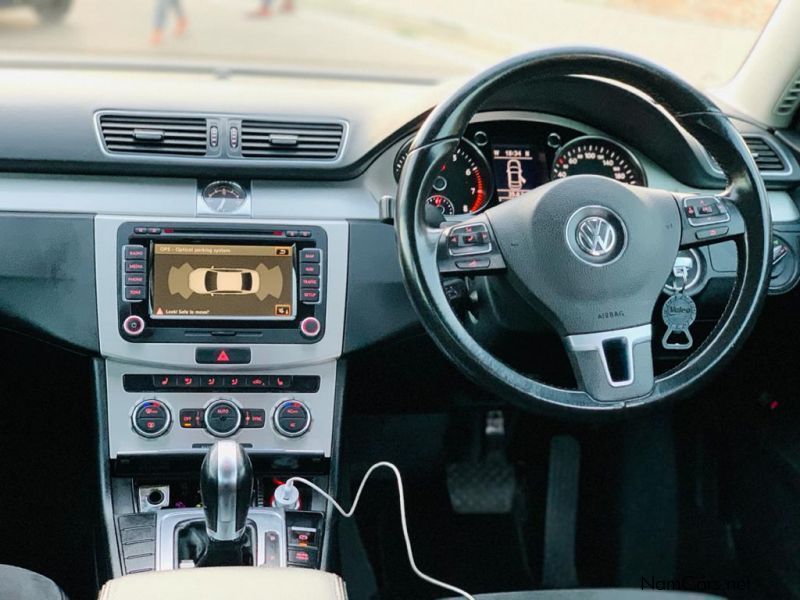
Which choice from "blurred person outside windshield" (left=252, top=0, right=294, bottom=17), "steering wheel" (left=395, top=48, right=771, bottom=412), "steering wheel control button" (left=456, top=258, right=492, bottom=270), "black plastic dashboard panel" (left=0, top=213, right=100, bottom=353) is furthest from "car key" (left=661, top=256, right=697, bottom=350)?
"blurred person outside windshield" (left=252, top=0, right=294, bottom=17)

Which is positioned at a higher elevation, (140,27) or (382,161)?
(140,27)

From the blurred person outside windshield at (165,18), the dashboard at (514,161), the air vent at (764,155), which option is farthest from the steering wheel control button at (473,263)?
the blurred person outside windshield at (165,18)

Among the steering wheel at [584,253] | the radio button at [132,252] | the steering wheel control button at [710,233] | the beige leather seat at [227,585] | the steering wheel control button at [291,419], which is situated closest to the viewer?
the beige leather seat at [227,585]

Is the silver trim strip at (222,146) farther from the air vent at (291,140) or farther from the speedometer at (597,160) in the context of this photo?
the speedometer at (597,160)

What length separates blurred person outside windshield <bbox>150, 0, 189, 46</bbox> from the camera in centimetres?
263

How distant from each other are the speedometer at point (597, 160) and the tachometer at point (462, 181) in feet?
0.51

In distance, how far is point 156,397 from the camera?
1.96m

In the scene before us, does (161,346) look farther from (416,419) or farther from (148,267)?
(416,419)

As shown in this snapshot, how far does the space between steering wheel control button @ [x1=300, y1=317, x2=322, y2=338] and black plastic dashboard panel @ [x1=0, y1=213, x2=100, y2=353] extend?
1.26 feet

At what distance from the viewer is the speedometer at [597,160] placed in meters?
2.02

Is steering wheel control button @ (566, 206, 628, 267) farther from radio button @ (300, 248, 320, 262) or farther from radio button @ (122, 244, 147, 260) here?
radio button @ (122, 244, 147, 260)

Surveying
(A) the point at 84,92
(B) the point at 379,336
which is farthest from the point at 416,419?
(A) the point at 84,92

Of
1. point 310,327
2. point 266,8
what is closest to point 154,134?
point 310,327

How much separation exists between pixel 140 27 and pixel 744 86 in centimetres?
151
